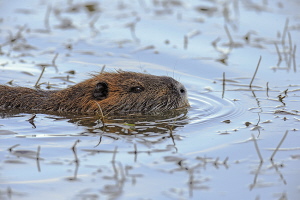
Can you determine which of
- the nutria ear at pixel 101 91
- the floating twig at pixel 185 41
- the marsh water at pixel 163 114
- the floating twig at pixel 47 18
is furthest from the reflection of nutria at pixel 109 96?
the floating twig at pixel 47 18

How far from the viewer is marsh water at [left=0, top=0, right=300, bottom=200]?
4316mm

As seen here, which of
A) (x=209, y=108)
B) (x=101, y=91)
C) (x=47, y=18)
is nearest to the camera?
(x=101, y=91)

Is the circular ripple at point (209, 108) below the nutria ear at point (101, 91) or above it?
below

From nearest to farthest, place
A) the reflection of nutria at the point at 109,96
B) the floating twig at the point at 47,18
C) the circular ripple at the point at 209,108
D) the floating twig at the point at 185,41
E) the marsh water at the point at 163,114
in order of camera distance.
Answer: the marsh water at the point at 163,114, the circular ripple at the point at 209,108, the reflection of nutria at the point at 109,96, the floating twig at the point at 185,41, the floating twig at the point at 47,18

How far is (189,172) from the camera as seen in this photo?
4.48 metres

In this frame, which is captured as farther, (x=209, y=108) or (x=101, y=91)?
(x=209, y=108)

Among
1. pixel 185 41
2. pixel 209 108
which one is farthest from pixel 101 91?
pixel 185 41

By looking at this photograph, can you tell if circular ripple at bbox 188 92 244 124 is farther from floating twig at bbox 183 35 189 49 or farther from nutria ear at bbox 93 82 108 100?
floating twig at bbox 183 35 189 49

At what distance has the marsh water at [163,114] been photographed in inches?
170

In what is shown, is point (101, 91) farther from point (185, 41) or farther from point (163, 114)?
point (185, 41)

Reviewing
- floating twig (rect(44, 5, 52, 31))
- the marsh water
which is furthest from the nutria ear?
floating twig (rect(44, 5, 52, 31))

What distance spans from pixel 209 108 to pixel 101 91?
129 cm

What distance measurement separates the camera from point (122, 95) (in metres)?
6.41

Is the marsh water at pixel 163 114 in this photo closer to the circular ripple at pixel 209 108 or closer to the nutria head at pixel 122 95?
the circular ripple at pixel 209 108
